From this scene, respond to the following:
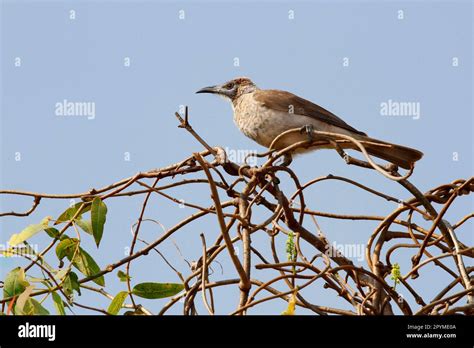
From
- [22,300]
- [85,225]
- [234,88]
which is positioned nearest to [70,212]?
[85,225]

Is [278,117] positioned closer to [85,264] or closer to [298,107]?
[298,107]

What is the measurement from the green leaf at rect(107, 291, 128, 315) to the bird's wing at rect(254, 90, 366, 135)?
2.58 metres

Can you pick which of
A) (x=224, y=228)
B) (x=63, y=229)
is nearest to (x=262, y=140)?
(x=63, y=229)

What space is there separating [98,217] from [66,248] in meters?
0.15

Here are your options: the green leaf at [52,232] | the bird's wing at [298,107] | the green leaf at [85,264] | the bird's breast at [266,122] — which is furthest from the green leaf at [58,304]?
the bird's wing at [298,107]

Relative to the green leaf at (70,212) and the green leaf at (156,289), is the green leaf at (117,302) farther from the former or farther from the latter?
the green leaf at (70,212)

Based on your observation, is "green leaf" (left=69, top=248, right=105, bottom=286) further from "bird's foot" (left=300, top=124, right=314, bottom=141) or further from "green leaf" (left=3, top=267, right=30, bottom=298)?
"bird's foot" (left=300, top=124, right=314, bottom=141)

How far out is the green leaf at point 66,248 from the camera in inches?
93.7

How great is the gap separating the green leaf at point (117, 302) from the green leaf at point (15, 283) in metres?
0.28

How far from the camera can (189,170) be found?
Answer: 242 centimetres

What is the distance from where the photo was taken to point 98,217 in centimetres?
239
